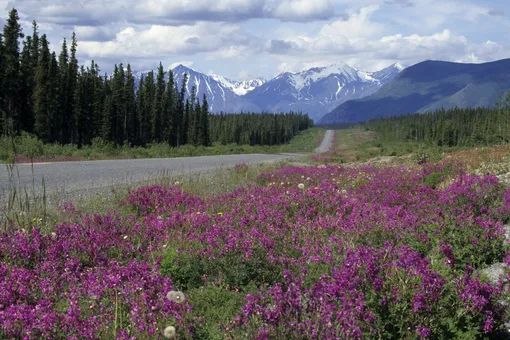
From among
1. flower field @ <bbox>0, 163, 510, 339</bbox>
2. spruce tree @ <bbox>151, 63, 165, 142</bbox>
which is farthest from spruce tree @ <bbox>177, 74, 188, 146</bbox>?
flower field @ <bbox>0, 163, 510, 339</bbox>

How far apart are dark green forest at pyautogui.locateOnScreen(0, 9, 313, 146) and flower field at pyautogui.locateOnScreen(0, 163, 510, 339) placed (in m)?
38.2

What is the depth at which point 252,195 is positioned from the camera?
9.91 m

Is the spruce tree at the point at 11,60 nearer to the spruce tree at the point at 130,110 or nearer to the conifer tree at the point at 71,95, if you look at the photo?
the conifer tree at the point at 71,95

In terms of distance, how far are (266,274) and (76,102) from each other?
74.2 meters

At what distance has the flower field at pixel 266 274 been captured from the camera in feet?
11.5

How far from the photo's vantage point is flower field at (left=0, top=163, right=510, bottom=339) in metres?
3.49

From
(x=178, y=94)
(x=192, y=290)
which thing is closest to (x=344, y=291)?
(x=192, y=290)

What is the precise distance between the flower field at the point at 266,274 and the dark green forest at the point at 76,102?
38.2 m

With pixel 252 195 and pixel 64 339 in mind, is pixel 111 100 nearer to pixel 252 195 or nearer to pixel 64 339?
pixel 252 195

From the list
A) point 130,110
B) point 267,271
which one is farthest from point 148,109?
point 267,271

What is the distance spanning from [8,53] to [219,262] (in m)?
59.7

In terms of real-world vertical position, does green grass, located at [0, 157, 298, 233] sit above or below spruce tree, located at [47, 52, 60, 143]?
below

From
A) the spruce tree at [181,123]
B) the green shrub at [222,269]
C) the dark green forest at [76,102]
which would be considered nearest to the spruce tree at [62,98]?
the dark green forest at [76,102]

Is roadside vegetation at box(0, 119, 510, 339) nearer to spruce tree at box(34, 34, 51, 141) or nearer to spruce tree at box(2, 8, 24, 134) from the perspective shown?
spruce tree at box(2, 8, 24, 134)
